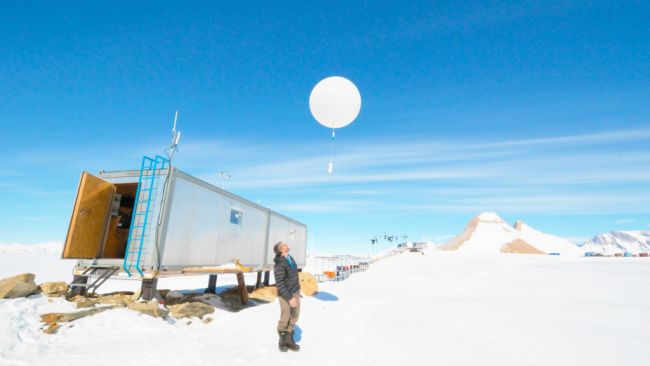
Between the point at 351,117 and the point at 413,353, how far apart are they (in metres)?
7.21

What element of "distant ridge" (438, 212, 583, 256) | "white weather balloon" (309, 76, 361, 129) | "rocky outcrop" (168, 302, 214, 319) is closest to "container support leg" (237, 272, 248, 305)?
"rocky outcrop" (168, 302, 214, 319)

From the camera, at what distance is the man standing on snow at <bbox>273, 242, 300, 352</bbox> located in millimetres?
6594

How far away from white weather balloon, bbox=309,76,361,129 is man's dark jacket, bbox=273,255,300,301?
5498 millimetres

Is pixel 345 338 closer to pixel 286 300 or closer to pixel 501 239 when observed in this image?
pixel 286 300

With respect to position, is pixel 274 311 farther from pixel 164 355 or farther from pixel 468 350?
pixel 468 350

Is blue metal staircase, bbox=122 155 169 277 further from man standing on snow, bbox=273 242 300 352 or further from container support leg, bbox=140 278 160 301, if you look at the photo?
man standing on snow, bbox=273 242 300 352

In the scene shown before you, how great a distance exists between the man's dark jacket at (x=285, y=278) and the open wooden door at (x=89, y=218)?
6.30 meters

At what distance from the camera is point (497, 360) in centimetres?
641

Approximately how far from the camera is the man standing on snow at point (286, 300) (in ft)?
21.6

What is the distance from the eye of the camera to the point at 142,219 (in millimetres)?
8852

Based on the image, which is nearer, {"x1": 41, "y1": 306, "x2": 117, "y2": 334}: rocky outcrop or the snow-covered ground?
the snow-covered ground

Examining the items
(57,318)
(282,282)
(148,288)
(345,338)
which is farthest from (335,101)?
(57,318)

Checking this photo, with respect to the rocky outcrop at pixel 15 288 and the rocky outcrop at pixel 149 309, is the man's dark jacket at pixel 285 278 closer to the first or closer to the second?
the rocky outcrop at pixel 149 309

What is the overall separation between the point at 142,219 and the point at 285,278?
482 cm
